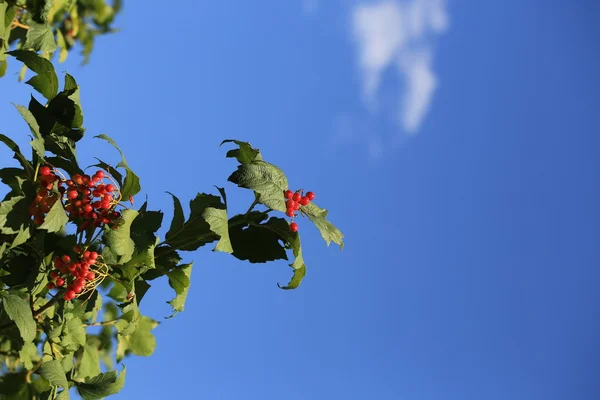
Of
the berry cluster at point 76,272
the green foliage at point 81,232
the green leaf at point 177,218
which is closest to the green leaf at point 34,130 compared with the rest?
the green foliage at point 81,232

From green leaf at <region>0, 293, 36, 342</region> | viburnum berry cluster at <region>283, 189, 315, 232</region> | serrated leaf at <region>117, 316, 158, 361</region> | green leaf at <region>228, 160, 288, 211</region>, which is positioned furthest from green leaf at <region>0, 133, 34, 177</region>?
serrated leaf at <region>117, 316, 158, 361</region>

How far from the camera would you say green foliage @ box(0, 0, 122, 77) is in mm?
2832

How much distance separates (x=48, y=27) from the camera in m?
3.83

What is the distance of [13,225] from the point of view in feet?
8.09

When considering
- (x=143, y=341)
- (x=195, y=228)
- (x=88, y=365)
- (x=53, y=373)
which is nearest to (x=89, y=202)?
(x=195, y=228)

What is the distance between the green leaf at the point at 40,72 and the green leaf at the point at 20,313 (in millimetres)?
930

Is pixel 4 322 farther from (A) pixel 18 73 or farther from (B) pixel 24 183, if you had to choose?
(A) pixel 18 73

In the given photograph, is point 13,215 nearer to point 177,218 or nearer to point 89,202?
point 89,202

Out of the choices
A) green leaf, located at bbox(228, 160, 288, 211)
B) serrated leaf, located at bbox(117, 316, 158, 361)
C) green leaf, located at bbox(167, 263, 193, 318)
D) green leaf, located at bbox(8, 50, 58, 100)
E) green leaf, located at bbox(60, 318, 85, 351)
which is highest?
green leaf, located at bbox(8, 50, 58, 100)

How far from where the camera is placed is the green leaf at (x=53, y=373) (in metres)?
2.75

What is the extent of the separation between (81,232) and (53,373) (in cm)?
66

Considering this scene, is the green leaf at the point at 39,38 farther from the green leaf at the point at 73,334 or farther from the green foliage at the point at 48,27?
the green leaf at the point at 73,334

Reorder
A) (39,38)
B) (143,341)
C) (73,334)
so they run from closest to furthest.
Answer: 1. (73,334)
2. (39,38)
3. (143,341)

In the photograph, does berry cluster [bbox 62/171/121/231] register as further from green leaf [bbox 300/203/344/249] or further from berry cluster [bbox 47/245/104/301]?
green leaf [bbox 300/203/344/249]
